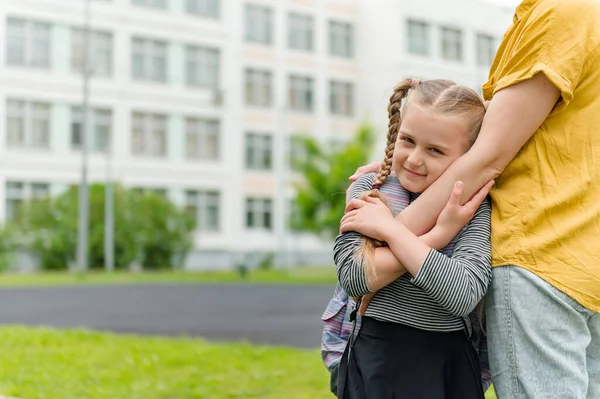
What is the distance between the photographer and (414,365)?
7.75 ft

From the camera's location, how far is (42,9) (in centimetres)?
3703

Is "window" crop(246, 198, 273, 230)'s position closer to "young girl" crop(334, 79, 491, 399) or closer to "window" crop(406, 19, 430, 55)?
"window" crop(406, 19, 430, 55)

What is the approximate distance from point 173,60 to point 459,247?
1529 inches

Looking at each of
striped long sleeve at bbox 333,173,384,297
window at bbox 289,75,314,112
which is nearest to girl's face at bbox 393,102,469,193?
striped long sleeve at bbox 333,173,384,297

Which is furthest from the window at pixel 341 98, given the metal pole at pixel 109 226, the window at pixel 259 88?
the metal pole at pixel 109 226

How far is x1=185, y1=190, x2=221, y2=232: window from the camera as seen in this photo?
133ft

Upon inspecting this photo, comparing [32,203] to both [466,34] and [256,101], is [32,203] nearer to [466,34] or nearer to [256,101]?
Result: [256,101]

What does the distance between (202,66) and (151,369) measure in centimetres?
3503

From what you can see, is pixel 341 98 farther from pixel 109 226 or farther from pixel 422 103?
pixel 422 103

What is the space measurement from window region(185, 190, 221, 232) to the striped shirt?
37.8m

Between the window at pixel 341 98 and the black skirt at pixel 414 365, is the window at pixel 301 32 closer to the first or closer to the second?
the window at pixel 341 98

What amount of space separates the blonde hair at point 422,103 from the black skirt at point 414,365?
0.70ft

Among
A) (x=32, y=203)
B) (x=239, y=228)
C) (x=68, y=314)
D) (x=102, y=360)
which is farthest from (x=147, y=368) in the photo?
(x=239, y=228)

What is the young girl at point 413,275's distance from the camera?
7.48 ft
